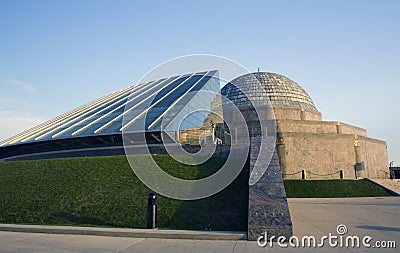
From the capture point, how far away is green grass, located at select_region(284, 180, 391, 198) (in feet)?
47.4

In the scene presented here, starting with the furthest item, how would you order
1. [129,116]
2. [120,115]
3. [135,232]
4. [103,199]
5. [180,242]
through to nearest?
1. [120,115]
2. [129,116]
3. [103,199]
4. [135,232]
5. [180,242]

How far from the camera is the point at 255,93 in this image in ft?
89.5

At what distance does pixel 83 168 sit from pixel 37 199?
2316 millimetres

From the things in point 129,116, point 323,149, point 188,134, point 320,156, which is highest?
point 129,116

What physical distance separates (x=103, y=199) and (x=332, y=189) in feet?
37.6

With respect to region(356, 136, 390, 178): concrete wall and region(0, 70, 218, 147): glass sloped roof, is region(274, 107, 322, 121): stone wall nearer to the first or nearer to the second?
region(356, 136, 390, 178): concrete wall

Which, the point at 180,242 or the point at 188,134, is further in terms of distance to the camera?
the point at 188,134

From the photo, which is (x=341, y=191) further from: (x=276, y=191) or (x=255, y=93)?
(x=255, y=93)

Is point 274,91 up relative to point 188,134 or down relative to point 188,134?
up

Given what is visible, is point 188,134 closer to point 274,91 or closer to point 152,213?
point 152,213

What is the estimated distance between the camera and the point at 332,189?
15.0 m

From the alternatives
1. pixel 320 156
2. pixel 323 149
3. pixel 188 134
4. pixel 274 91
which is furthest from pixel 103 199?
pixel 274 91

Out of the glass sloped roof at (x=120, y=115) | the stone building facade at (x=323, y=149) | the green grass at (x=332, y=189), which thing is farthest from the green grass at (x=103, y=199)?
the stone building facade at (x=323, y=149)

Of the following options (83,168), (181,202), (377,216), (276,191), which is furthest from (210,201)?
(83,168)
